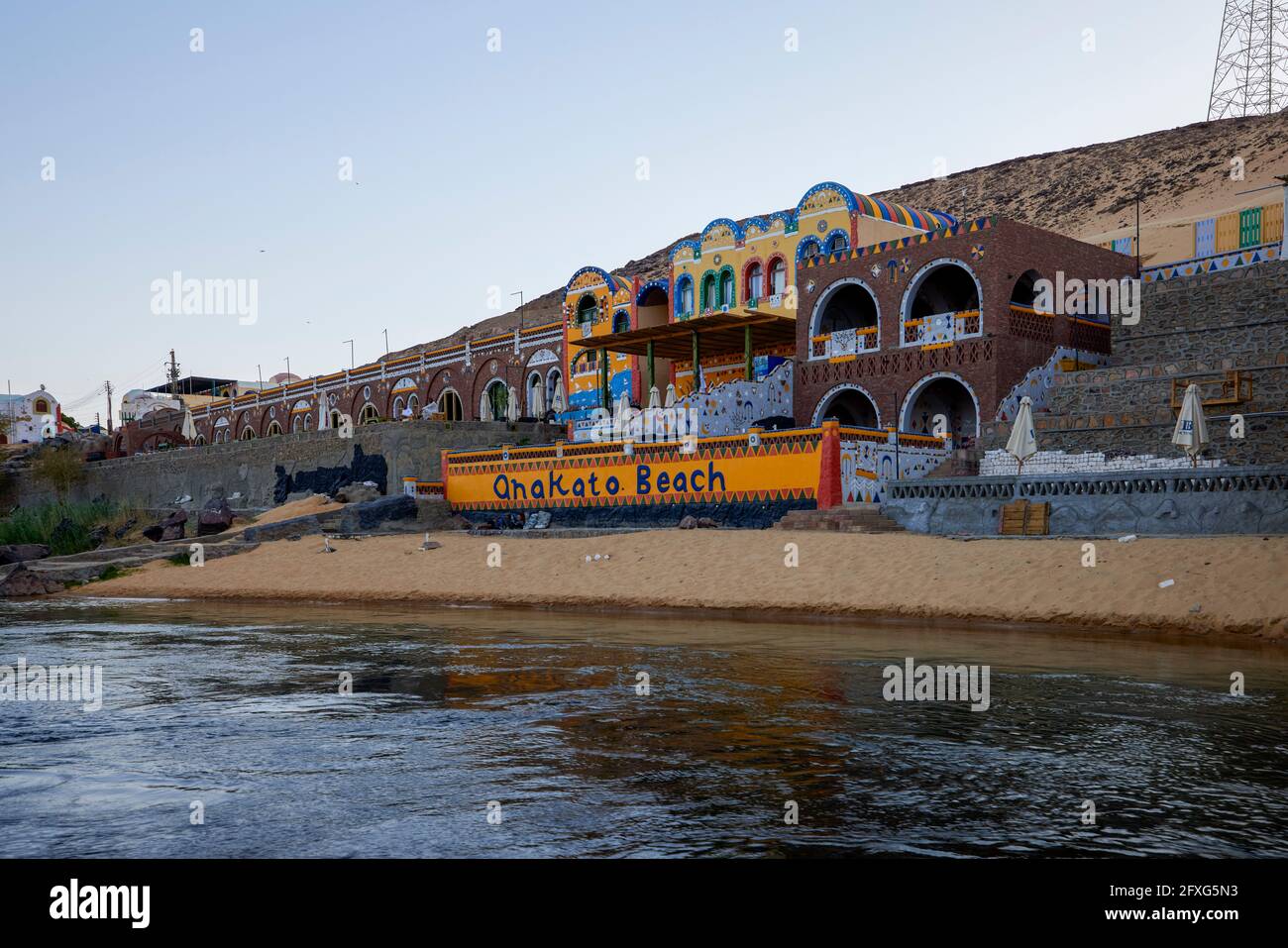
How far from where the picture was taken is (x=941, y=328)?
25375 millimetres

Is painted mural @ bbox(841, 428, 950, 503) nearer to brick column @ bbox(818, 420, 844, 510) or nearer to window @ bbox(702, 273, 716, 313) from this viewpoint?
brick column @ bbox(818, 420, 844, 510)

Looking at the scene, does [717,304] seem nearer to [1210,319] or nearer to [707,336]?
[707,336]

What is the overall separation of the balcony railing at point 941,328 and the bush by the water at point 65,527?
81.9ft

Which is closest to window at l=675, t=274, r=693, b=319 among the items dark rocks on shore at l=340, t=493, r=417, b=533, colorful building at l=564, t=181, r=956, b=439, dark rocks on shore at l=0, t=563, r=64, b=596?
colorful building at l=564, t=181, r=956, b=439

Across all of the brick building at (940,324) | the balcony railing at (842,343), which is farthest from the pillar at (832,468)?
the balcony railing at (842,343)

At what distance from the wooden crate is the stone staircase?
2.09 metres

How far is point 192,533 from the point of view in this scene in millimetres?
29875

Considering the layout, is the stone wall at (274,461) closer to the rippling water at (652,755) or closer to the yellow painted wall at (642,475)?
the yellow painted wall at (642,475)

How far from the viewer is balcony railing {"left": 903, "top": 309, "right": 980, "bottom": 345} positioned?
976 inches

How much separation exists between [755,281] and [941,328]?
24.8ft

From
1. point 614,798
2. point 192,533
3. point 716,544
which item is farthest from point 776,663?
point 192,533

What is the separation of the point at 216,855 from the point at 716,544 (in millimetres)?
16037
